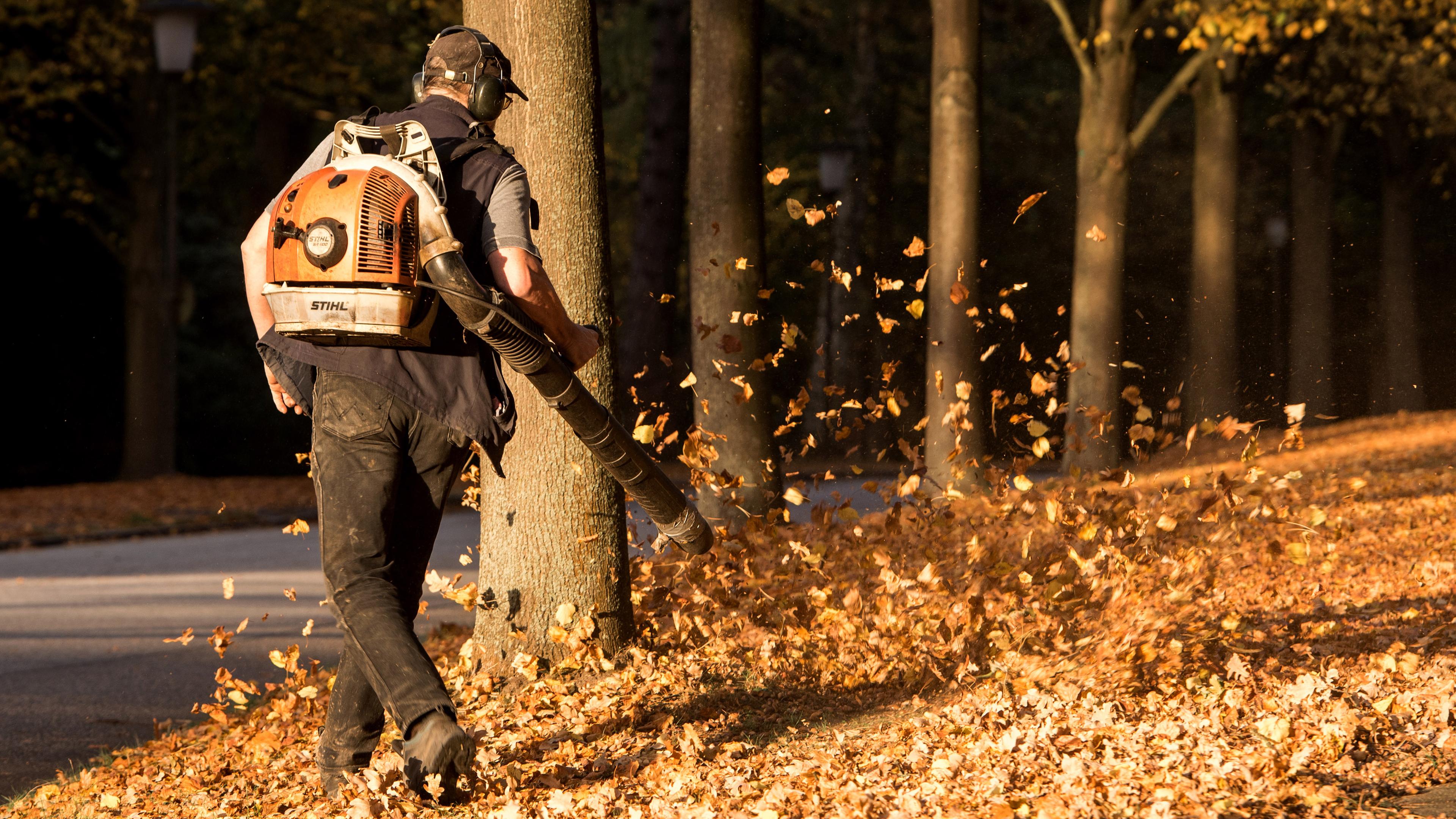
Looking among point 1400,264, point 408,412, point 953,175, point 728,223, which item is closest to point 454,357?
point 408,412

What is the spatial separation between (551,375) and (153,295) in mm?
18334

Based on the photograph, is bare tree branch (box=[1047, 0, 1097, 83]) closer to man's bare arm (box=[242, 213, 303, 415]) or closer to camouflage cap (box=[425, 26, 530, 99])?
camouflage cap (box=[425, 26, 530, 99])

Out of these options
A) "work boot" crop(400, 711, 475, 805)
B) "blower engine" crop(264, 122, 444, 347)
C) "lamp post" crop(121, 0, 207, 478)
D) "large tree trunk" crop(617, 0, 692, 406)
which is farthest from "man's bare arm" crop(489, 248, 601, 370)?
"lamp post" crop(121, 0, 207, 478)

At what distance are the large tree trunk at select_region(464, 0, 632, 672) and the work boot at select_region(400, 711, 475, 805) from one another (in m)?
1.66

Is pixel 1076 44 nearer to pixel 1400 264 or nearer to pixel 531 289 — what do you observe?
pixel 531 289

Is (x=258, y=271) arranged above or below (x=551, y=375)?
above

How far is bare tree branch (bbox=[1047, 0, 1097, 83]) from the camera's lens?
1630cm

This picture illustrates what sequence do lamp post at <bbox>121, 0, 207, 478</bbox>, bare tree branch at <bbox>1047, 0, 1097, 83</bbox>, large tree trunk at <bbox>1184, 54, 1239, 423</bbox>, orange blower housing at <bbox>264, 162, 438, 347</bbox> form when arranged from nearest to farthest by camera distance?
orange blower housing at <bbox>264, 162, 438, 347</bbox>, bare tree branch at <bbox>1047, 0, 1097, 83</bbox>, large tree trunk at <bbox>1184, 54, 1239, 423</bbox>, lamp post at <bbox>121, 0, 207, 478</bbox>

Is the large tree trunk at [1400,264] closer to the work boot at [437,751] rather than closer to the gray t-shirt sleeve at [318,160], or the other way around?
the gray t-shirt sleeve at [318,160]

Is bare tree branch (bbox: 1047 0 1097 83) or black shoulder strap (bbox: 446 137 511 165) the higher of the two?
bare tree branch (bbox: 1047 0 1097 83)

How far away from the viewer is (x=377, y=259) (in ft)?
11.9

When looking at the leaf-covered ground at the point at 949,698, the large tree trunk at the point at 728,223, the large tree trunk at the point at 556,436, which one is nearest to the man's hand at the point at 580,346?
the leaf-covered ground at the point at 949,698

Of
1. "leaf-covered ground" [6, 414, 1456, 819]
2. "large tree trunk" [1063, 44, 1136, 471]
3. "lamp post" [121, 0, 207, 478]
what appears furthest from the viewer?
"lamp post" [121, 0, 207, 478]

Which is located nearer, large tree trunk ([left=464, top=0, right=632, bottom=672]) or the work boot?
the work boot
